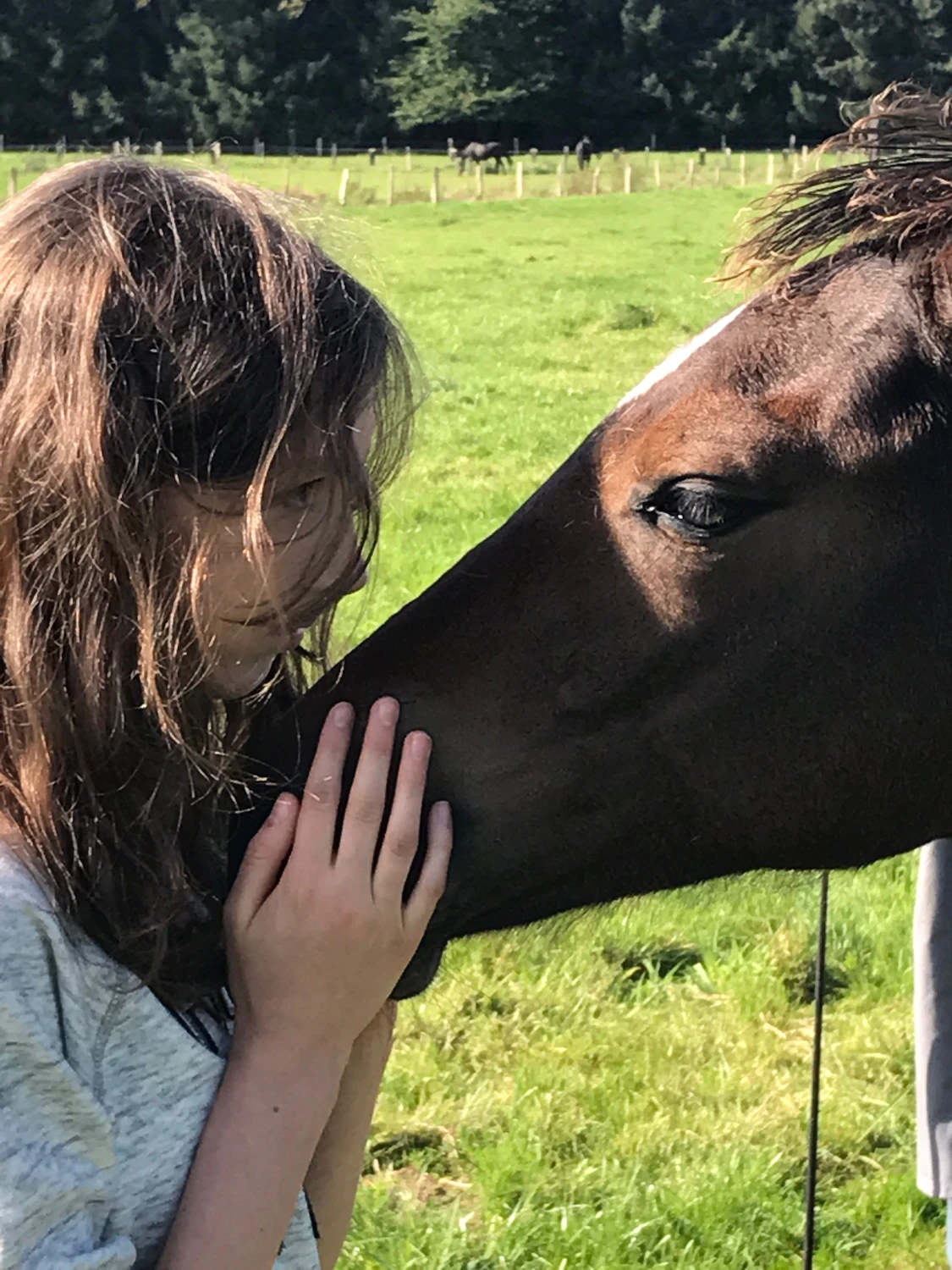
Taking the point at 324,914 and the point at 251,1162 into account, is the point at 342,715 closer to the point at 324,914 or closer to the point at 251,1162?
the point at 324,914

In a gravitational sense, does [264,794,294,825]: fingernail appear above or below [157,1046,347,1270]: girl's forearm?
above

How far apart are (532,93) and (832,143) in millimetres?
50116

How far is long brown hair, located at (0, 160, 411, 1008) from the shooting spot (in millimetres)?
1319

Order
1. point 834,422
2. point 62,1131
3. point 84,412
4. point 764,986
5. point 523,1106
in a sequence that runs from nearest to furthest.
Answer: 1. point 62,1131
2. point 84,412
3. point 834,422
4. point 523,1106
5. point 764,986

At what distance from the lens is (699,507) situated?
1.57 metres

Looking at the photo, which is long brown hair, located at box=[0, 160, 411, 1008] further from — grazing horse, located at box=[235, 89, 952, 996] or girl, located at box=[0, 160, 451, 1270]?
grazing horse, located at box=[235, 89, 952, 996]

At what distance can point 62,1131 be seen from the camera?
1190mm

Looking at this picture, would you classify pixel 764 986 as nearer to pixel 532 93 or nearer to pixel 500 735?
pixel 500 735

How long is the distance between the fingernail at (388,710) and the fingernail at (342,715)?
3 centimetres

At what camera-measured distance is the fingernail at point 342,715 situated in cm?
153

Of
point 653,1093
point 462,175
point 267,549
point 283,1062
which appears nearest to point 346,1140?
point 283,1062

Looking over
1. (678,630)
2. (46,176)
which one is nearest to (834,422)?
(678,630)

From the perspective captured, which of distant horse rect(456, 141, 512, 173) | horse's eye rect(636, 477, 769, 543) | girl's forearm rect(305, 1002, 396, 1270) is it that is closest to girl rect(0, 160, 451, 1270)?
girl's forearm rect(305, 1002, 396, 1270)

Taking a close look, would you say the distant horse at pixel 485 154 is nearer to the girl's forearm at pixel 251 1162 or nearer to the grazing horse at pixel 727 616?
the grazing horse at pixel 727 616
